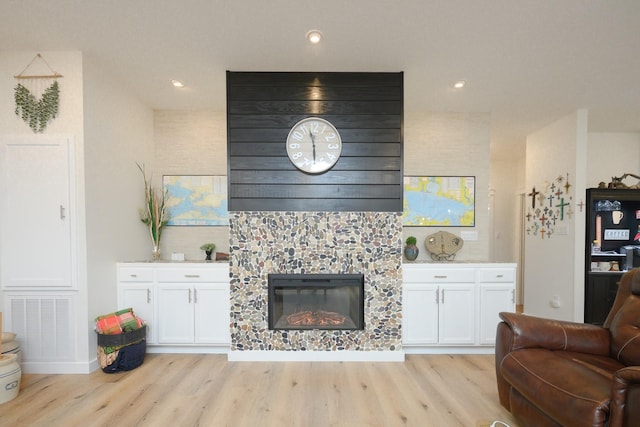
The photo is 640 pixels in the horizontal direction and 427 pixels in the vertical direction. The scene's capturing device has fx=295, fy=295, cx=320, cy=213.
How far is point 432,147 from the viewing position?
12.3 feet

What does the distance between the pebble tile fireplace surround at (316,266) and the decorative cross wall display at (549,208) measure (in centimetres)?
260

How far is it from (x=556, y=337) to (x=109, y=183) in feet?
12.9

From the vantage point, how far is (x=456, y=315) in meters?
2.99

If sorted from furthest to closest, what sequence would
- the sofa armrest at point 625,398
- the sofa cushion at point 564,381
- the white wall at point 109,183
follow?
the white wall at point 109,183, the sofa cushion at point 564,381, the sofa armrest at point 625,398

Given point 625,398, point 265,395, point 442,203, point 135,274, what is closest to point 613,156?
point 442,203

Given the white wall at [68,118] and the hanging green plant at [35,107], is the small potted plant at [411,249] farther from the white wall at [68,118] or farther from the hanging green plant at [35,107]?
the hanging green plant at [35,107]

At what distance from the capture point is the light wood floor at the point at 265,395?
6.53ft

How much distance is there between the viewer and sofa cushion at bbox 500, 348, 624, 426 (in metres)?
1.40

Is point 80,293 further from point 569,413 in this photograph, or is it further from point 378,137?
point 569,413

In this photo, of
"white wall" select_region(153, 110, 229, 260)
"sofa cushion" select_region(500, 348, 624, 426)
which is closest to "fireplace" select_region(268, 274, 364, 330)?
"white wall" select_region(153, 110, 229, 260)

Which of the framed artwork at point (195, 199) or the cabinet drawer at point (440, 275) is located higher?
the framed artwork at point (195, 199)

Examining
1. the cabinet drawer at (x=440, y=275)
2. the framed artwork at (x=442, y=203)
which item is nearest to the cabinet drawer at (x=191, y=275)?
the cabinet drawer at (x=440, y=275)

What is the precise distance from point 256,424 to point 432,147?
3.42 meters

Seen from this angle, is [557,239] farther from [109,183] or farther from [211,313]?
[109,183]
